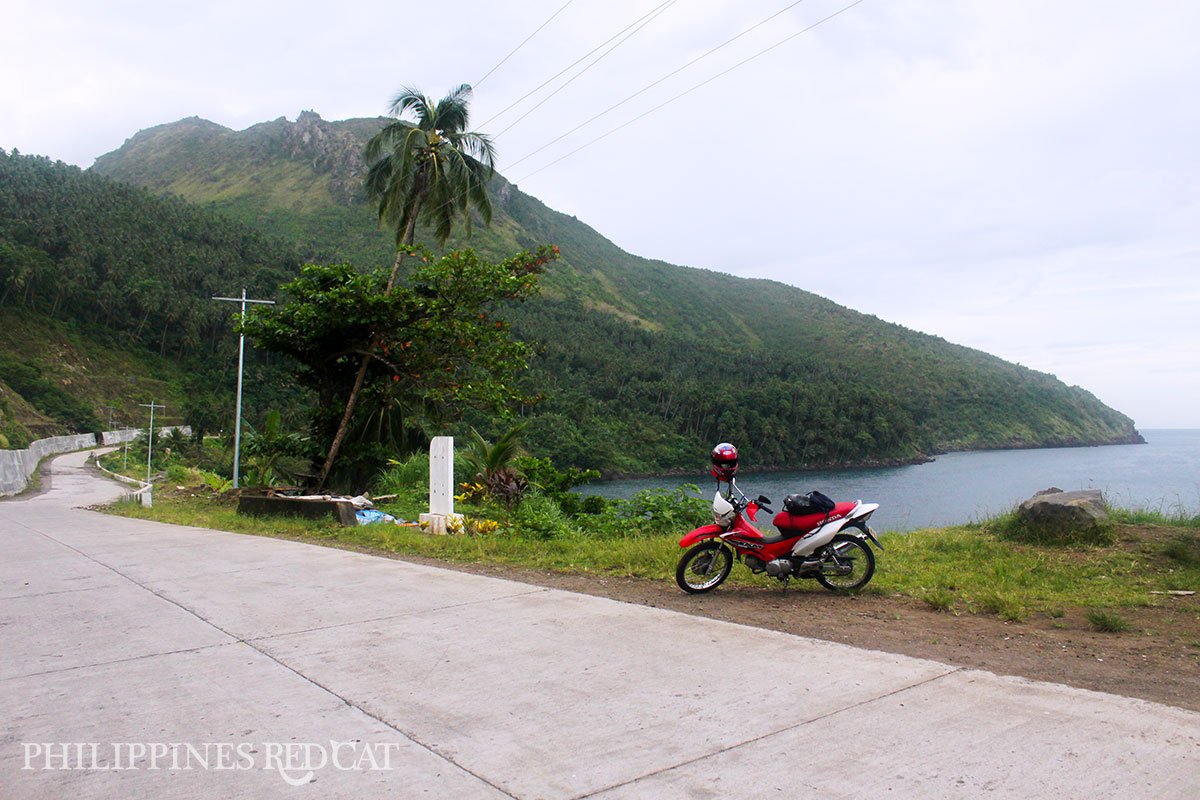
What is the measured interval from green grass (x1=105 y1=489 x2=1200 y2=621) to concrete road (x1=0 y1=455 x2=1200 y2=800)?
1.93m

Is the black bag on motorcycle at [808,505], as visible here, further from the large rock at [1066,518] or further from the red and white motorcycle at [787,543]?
the large rock at [1066,518]

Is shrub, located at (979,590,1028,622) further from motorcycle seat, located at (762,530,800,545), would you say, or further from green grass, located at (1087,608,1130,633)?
motorcycle seat, located at (762,530,800,545)

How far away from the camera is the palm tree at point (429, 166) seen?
2194cm

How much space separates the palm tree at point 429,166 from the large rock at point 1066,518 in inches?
660

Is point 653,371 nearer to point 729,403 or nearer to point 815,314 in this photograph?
point 729,403

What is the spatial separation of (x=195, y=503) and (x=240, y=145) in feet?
643

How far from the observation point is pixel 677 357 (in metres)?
99.1

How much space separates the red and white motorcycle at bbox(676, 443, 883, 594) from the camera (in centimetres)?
682

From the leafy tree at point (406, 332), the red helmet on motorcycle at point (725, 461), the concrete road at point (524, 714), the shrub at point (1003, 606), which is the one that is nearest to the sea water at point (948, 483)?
the leafy tree at point (406, 332)

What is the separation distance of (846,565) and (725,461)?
132cm

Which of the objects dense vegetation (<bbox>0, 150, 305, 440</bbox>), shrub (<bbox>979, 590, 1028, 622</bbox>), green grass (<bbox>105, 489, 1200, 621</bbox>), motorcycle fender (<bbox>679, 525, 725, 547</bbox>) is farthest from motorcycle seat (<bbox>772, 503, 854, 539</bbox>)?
dense vegetation (<bbox>0, 150, 305, 440</bbox>)

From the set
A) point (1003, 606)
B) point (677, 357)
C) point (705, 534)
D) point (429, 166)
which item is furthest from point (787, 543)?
point (677, 357)

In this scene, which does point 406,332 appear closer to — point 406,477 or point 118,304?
point 406,477

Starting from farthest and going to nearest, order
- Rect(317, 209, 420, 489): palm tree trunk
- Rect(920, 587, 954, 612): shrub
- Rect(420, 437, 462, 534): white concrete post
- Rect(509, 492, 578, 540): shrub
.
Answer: Rect(317, 209, 420, 489): palm tree trunk < Rect(420, 437, 462, 534): white concrete post < Rect(509, 492, 578, 540): shrub < Rect(920, 587, 954, 612): shrub
